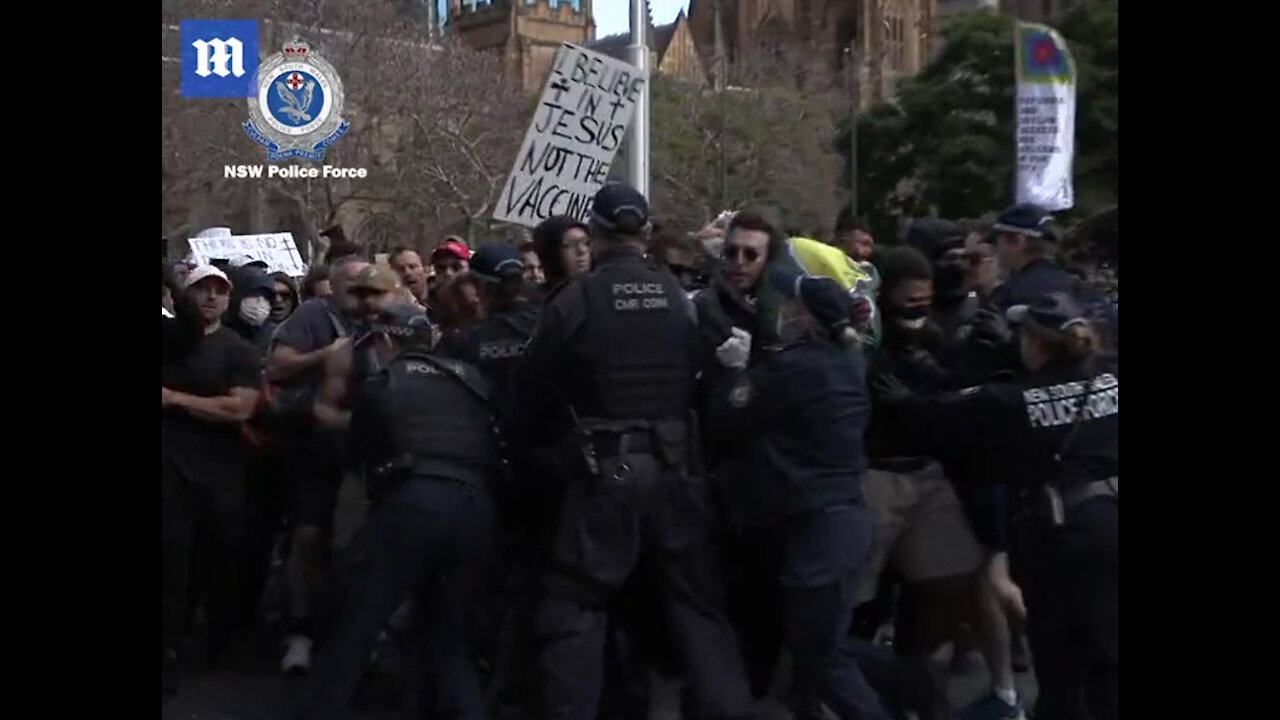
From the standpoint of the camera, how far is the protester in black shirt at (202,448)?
24.0 ft

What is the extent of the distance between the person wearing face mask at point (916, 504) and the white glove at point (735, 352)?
22.6 inches

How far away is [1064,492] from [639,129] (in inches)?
271

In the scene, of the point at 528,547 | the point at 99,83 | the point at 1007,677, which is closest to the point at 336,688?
the point at 528,547

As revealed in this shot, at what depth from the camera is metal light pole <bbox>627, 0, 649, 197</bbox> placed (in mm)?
12453

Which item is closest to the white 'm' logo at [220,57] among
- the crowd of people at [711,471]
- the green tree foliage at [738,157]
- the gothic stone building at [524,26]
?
the green tree foliage at [738,157]

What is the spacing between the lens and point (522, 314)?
666cm

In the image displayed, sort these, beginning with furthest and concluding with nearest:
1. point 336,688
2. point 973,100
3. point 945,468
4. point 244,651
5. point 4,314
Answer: point 973,100, point 244,651, point 945,468, point 336,688, point 4,314

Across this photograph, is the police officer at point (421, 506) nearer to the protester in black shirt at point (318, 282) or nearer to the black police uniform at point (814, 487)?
the black police uniform at point (814, 487)

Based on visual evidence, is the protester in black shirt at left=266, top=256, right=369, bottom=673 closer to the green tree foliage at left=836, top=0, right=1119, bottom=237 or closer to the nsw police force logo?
the nsw police force logo

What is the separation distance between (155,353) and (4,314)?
2.38 ft

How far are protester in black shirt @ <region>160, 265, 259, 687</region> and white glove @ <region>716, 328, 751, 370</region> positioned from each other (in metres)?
2.23

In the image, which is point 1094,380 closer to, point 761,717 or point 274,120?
point 761,717

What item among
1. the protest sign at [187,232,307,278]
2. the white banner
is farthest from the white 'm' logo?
the white banner

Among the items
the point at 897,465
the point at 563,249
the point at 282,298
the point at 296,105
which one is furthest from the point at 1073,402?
the point at 296,105
